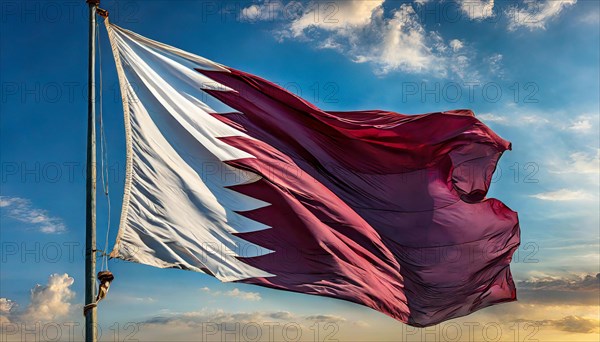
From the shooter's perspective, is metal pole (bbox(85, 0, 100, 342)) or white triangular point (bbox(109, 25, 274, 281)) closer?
metal pole (bbox(85, 0, 100, 342))

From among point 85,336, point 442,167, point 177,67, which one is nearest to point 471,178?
point 442,167

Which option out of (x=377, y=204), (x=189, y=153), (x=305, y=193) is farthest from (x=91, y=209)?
(x=377, y=204)

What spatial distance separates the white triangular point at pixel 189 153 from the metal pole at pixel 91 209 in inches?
29.5

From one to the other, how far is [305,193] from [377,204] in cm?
194

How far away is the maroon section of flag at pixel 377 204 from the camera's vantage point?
1226 centimetres

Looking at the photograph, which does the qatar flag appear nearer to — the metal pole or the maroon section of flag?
the maroon section of flag

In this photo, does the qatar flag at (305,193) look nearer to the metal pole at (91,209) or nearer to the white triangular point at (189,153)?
the white triangular point at (189,153)

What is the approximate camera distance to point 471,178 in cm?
1456

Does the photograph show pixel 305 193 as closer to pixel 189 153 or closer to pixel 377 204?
pixel 377 204

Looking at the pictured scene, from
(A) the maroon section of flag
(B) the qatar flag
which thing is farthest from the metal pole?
(A) the maroon section of flag

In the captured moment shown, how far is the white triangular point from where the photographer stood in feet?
36.6

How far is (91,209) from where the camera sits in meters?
10.0

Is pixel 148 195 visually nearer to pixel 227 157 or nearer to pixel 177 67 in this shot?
pixel 227 157

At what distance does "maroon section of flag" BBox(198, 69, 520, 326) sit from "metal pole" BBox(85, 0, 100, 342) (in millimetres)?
2787
